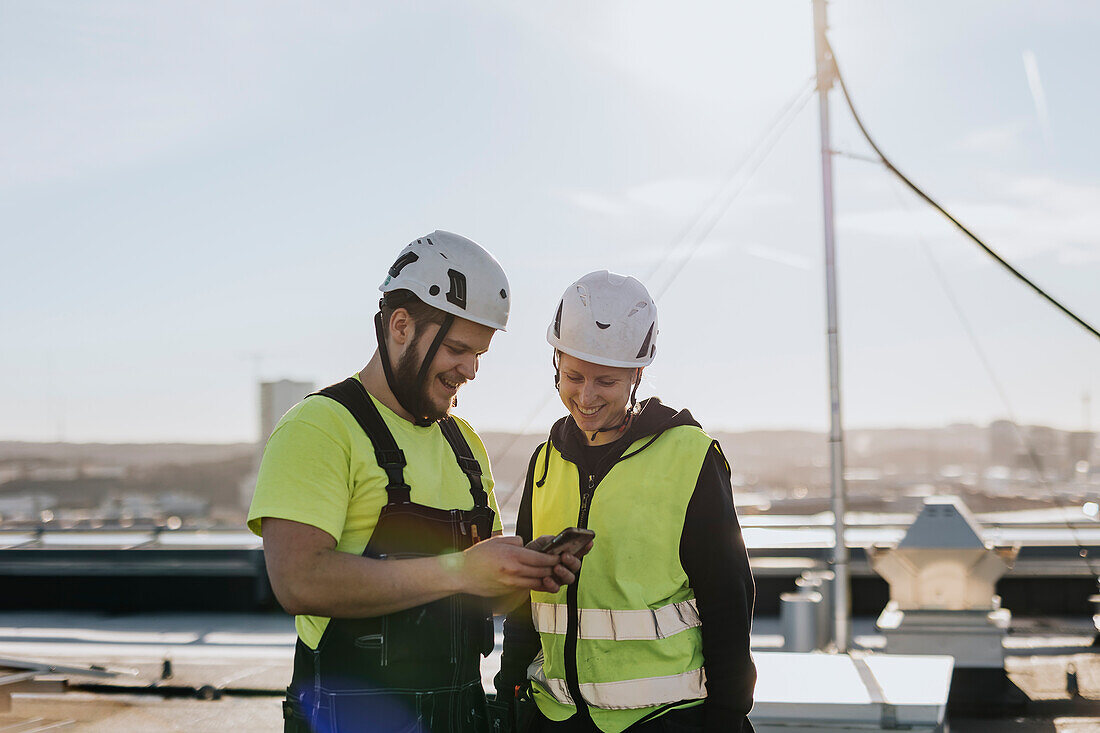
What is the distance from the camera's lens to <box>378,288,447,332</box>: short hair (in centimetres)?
251

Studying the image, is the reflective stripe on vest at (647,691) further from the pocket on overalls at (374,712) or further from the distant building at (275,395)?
the distant building at (275,395)

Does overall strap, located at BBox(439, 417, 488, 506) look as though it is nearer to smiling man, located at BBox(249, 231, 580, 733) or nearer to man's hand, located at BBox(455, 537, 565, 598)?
smiling man, located at BBox(249, 231, 580, 733)

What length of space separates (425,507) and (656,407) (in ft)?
2.41

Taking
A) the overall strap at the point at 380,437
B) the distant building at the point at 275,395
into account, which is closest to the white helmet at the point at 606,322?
the overall strap at the point at 380,437

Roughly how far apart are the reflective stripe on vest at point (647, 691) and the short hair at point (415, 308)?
102 cm

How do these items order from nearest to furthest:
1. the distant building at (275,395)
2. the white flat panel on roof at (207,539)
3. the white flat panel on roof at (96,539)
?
the white flat panel on roof at (207,539) < the white flat panel on roof at (96,539) < the distant building at (275,395)

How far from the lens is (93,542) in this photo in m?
14.2

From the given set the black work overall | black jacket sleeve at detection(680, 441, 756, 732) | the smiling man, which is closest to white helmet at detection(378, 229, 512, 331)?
the smiling man

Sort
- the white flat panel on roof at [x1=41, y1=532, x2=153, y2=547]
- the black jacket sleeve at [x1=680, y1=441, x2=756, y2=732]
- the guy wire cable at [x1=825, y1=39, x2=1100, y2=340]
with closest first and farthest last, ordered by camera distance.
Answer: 1. the black jacket sleeve at [x1=680, y1=441, x2=756, y2=732]
2. the guy wire cable at [x1=825, y1=39, x2=1100, y2=340]
3. the white flat panel on roof at [x1=41, y1=532, x2=153, y2=547]

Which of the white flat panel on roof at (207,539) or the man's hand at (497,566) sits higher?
the man's hand at (497,566)

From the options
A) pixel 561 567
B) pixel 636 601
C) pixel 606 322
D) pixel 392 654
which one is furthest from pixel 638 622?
pixel 606 322

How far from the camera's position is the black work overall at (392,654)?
2348 millimetres

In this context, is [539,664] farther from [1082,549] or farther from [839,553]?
[1082,549]

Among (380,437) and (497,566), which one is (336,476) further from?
(497,566)
